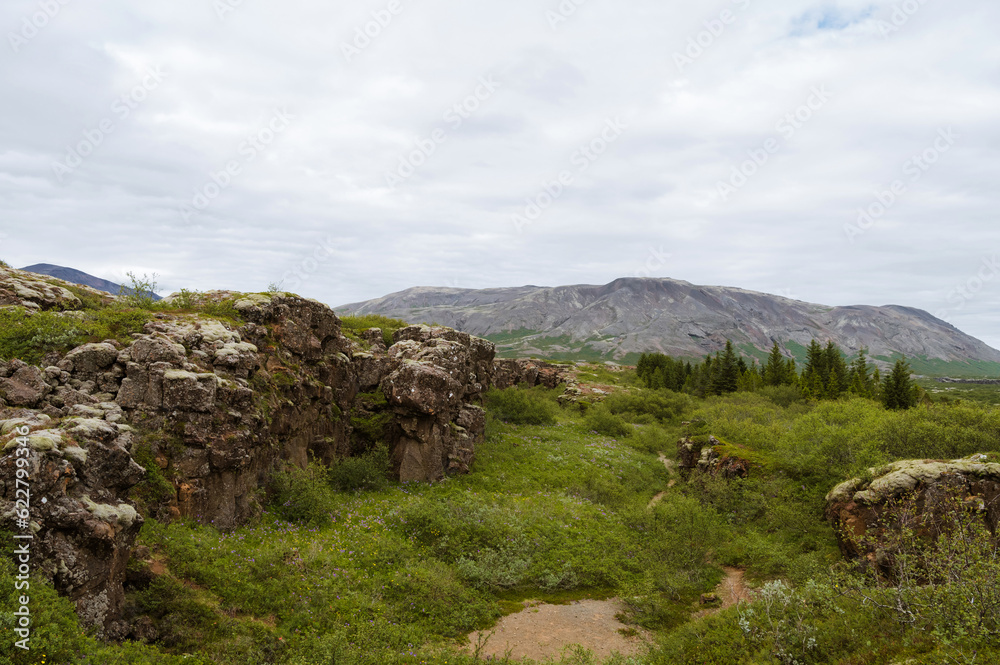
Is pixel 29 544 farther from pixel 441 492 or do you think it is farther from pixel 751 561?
pixel 751 561

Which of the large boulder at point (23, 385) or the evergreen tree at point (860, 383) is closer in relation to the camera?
the large boulder at point (23, 385)

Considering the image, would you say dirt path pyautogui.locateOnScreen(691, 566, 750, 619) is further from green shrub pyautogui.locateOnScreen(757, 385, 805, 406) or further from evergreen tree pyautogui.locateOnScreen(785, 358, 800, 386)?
evergreen tree pyautogui.locateOnScreen(785, 358, 800, 386)

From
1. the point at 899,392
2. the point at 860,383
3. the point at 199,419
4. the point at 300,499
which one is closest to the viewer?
the point at 199,419

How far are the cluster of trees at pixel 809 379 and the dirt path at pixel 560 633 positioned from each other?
182ft

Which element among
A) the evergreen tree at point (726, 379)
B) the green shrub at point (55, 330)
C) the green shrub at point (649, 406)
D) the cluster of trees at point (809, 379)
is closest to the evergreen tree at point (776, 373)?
the cluster of trees at point (809, 379)

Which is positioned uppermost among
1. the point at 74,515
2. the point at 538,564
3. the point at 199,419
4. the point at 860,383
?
the point at 860,383

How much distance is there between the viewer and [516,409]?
4612 centimetres

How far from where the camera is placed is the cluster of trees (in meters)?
56.2

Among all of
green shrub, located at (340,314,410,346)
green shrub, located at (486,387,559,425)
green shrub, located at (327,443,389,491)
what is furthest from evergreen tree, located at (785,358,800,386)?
green shrub, located at (327,443,389,491)

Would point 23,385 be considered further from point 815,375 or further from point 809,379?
point 809,379

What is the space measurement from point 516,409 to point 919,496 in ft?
108

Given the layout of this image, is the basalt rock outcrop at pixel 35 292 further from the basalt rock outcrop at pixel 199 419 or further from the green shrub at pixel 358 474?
the green shrub at pixel 358 474

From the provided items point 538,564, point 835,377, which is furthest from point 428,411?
point 835,377

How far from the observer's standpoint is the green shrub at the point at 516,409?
4541 centimetres
